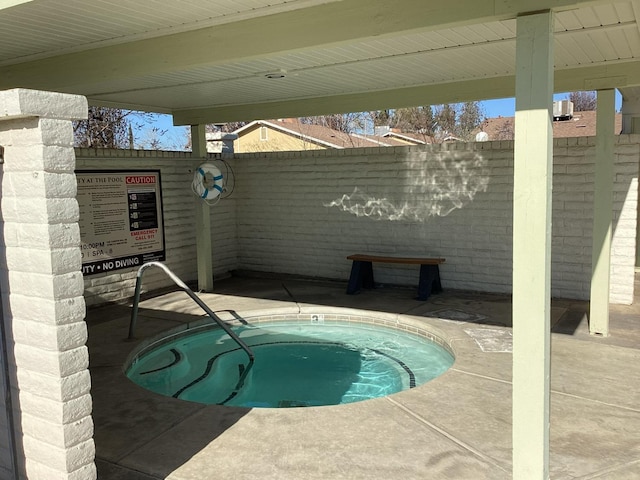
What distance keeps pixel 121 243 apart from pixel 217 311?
5.93 ft

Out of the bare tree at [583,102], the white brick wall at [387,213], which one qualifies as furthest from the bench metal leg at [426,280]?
the bare tree at [583,102]

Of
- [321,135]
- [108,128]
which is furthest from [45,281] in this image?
[321,135]

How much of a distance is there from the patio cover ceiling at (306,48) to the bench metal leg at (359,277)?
2249 millimetres

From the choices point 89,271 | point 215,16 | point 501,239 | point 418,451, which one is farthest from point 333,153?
point 418,451

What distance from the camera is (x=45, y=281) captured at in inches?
88.4

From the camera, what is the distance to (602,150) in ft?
16.9

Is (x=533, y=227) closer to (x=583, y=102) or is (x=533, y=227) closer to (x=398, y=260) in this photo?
(x=398, y=260)

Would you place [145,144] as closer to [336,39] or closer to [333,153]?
[333,153]

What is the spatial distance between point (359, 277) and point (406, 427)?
168 inches

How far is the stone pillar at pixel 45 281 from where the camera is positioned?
7.23 feet

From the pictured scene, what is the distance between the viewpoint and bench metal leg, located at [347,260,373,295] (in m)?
7.73

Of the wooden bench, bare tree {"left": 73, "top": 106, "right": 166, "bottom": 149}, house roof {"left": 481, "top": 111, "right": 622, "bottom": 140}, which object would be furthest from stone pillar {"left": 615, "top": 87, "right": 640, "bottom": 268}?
bare tree {"left": 73, "top": 106, "right": 166, "bottom": 149}

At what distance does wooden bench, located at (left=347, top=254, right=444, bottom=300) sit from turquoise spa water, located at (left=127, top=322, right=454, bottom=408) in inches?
43.0

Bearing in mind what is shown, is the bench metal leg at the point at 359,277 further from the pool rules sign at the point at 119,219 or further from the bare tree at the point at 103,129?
the bare tree at the point at 103,129
